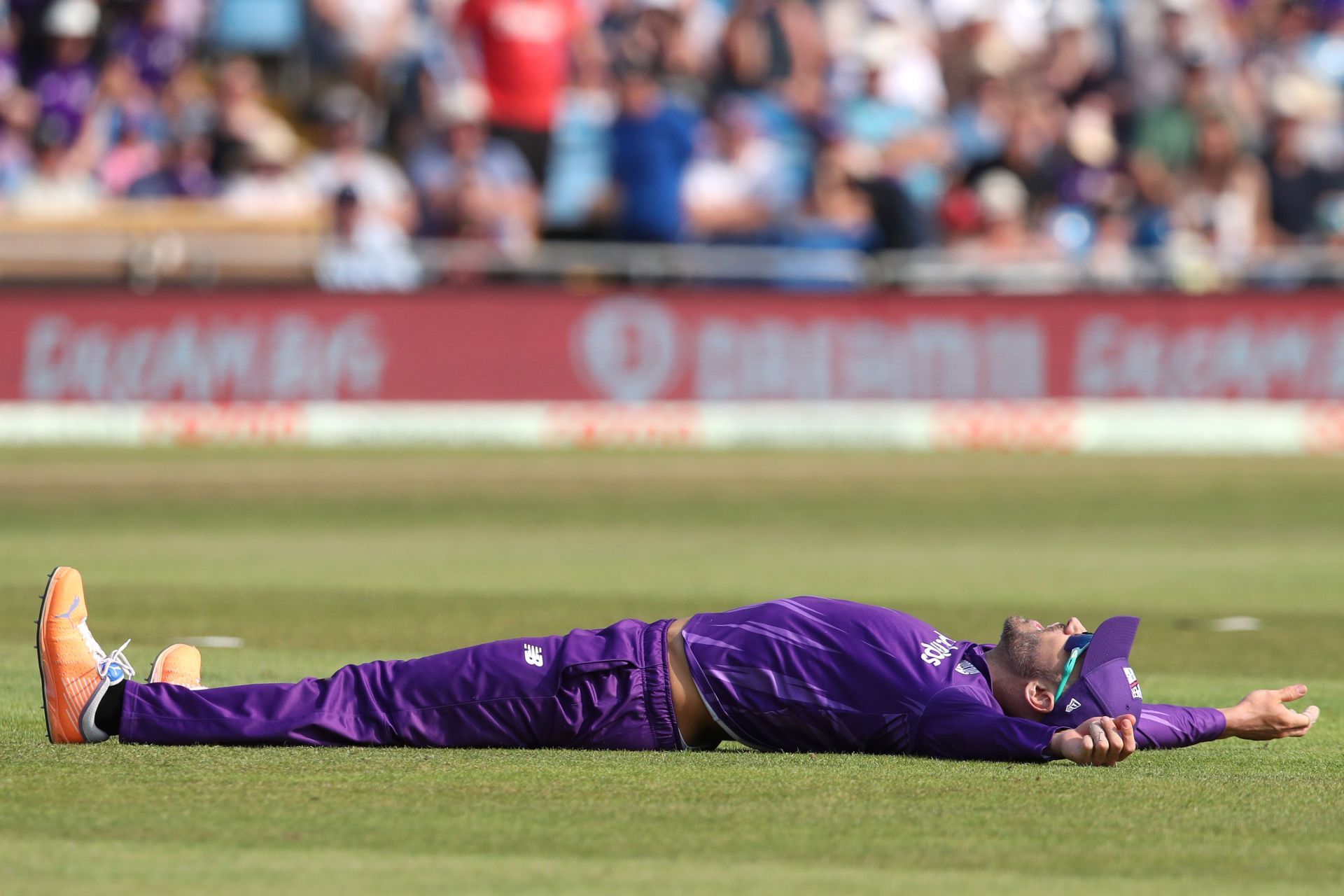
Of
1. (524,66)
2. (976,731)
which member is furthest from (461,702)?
(524,66)

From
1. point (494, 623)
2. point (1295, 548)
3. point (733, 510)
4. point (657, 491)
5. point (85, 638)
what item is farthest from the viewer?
point (657, 491)

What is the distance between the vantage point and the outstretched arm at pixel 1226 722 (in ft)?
20.9

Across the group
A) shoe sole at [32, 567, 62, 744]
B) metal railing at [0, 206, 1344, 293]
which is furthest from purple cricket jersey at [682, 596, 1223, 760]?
metal railing at [0, 206, 1344, 293]

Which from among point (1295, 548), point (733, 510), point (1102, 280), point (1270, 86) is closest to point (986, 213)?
point (1102, 280)

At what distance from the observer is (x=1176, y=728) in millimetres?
6441

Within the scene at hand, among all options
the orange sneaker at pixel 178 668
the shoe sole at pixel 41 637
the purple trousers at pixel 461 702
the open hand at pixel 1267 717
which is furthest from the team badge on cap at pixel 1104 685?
the shoe sole at pixel 41 637

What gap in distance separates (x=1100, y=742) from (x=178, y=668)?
2909 mm

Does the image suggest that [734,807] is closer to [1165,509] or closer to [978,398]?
[1165,509]

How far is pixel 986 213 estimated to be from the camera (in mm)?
21797

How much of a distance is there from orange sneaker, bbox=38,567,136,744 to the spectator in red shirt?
1633 cm

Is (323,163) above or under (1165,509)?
above

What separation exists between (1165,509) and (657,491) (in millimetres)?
4234

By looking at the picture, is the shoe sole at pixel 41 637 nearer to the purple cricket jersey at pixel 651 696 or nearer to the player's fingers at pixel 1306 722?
the purple cricket jersey at pixel 651 696

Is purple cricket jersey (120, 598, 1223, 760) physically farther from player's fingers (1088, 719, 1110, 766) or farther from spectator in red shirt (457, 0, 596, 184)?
spectator in red shirt (457, 0, 596, 184)
